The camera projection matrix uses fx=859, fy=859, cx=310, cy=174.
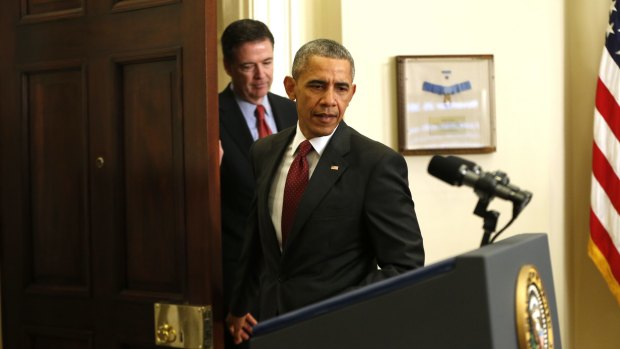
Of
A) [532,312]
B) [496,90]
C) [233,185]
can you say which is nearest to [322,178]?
[233,185]

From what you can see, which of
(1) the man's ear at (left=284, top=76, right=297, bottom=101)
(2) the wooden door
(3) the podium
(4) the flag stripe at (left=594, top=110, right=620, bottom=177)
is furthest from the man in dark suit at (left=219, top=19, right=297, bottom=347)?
(4) the flag stripe at (left=594, top=110, right=620, bottom=177)

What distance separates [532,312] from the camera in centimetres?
134

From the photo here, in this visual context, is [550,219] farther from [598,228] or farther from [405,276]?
[405,276]

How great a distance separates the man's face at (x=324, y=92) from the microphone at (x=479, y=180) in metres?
0.96

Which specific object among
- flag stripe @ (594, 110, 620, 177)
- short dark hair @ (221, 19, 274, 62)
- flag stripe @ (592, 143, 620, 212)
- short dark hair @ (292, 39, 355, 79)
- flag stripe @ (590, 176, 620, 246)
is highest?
short dark hair @ (221, 19, 274, 62)

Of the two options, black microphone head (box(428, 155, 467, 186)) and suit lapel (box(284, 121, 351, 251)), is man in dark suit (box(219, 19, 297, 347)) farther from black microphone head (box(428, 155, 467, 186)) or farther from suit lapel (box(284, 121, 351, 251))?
black microphone head (box(428, 155, 467, 186))

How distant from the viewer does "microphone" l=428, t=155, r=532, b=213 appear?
4.63ft

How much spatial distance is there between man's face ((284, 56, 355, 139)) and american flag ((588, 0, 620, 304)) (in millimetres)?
2577

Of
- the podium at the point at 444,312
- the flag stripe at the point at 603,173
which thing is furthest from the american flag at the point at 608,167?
the podium at the point at 444,312

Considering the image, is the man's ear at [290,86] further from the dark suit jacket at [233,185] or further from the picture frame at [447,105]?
the picture frame at [447,105]

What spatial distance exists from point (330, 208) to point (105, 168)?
0.88 m

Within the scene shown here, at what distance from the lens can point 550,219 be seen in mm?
4723

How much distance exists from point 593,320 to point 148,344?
295cm

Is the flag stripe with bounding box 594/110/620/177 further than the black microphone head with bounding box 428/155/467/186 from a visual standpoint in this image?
Yes
